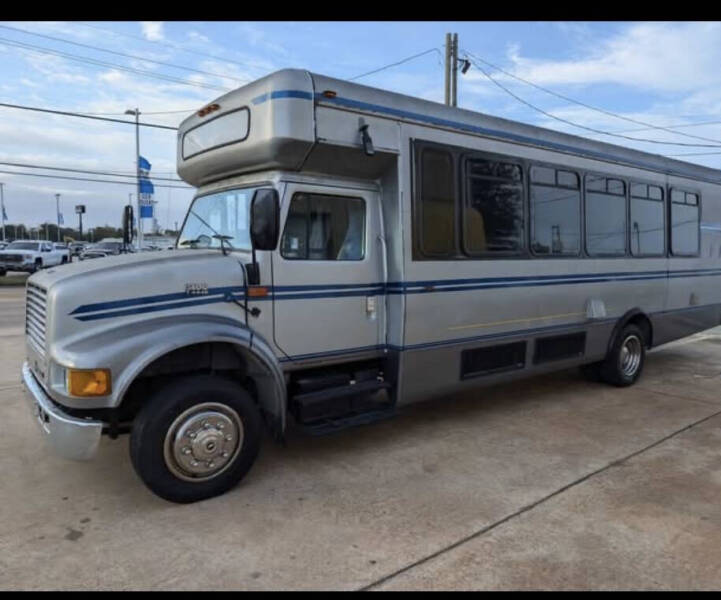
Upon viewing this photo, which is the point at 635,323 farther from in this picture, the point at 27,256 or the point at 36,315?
the point at 27,256

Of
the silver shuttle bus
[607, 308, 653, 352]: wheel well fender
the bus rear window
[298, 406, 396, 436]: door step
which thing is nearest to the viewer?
the silver shuttle bus

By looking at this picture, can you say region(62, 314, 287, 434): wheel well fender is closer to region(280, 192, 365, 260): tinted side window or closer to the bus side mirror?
the bus side mirror

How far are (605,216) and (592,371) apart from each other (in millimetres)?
2048

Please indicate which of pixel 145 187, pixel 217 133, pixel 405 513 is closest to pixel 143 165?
pixel 145 187

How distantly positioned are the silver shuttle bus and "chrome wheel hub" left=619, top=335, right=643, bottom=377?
600 mm

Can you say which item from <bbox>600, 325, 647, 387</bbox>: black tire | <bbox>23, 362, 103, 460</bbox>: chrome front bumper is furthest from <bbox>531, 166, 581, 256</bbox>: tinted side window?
<bbox>23, 362, 103, 460</bbox>: chrome front bumper

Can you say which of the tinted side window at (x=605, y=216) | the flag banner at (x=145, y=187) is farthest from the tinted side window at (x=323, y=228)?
the flag banner at (x=145, y=187)

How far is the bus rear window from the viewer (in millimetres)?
4645

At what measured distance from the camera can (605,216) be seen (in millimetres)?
7137

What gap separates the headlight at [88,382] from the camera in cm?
362

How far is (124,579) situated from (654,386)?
6905mm

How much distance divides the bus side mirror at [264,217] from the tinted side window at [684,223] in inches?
255

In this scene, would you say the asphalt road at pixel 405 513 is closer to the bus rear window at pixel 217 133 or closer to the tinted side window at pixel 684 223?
the bus rear window at pixel 217 133

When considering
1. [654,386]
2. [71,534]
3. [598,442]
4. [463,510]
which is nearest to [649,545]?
[463,510]
